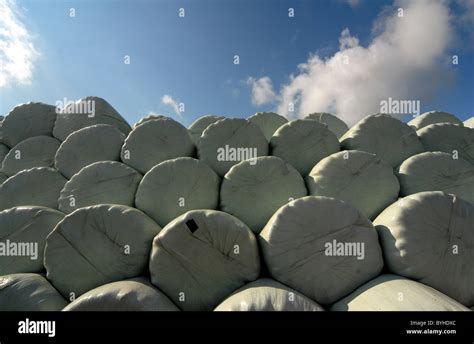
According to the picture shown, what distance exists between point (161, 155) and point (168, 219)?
0.52 m

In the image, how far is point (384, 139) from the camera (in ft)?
6.27

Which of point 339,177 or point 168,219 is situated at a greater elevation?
point 339,177

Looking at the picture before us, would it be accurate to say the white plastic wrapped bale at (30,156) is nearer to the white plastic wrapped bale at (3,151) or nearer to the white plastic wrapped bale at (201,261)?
the white plastic wrapped bale at (3,151)

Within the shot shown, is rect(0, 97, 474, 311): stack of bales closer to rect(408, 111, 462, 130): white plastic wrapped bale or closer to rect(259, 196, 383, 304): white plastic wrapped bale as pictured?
rect(259, 196, 383, 304): white plastic wrapped bale

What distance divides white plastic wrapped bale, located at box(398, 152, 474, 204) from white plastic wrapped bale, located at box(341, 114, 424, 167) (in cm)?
19

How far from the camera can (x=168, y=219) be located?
62.0 inches

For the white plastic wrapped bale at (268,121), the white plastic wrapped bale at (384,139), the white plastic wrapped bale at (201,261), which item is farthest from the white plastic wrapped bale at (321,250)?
the white plastic wrapped bale at (268,121)

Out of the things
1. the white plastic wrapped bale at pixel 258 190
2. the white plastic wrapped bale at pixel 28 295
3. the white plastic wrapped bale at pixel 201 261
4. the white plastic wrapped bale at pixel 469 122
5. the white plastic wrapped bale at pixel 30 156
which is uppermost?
the white plastic wrapped bale at pixel 469 122

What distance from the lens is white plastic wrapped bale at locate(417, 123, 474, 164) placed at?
6.54 ft

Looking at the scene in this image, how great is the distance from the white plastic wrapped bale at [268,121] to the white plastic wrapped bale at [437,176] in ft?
3.52

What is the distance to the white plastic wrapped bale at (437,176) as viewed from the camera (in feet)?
5.46

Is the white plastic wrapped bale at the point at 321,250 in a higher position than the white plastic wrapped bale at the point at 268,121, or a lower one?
lower
